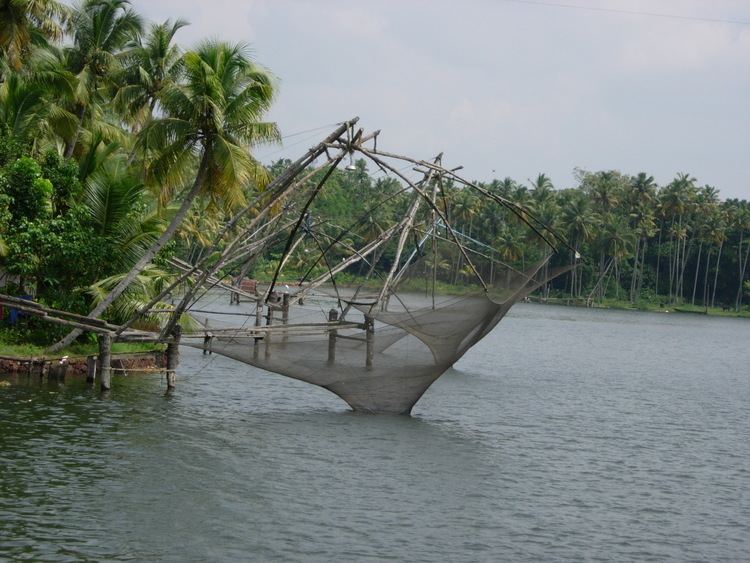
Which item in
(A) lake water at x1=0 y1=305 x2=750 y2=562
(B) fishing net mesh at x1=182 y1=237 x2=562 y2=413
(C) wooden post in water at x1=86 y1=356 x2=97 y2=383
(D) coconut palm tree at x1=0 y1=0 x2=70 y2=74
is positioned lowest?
(A) lake water at x1=0 y1=305 x2=750 y2=562

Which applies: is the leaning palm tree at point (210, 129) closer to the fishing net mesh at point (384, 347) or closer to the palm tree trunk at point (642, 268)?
the fishing net mesh at point (384, 347)

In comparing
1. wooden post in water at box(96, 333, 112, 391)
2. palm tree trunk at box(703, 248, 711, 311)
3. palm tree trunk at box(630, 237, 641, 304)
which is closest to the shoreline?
wooden post in water at box(96, 333, 112, 391)

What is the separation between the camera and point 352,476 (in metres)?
16.0

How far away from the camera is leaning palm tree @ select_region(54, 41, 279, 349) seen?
21359 mm

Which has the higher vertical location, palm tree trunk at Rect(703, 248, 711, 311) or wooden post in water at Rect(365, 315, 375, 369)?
palm tree trunk at Rect(703, 248, 711, 311)

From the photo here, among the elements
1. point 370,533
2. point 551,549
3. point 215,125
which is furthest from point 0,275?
point 551,549

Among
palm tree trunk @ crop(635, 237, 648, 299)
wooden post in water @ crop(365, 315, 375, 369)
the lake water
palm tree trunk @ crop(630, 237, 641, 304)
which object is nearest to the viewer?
the lake water

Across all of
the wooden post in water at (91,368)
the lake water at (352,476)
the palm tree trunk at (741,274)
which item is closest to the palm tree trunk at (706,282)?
the palm tree trunk at (741,274)

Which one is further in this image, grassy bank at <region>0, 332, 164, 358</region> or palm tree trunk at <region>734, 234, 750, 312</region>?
palm tree trunk at <region>734, 234, 750, 312</region>

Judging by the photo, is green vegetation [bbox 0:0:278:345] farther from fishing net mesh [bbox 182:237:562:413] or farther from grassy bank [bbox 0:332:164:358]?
fishing net mesh [bbox 182:237:562:413]

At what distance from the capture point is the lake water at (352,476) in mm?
12531

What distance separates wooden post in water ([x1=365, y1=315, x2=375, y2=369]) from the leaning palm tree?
14.5 ft

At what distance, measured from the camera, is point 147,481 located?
14.5m

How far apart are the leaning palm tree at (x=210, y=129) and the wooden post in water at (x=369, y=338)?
14.5ft
